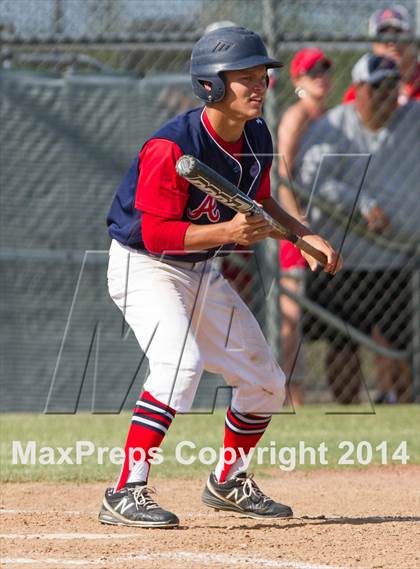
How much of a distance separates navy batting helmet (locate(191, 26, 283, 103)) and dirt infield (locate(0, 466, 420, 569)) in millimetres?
1712

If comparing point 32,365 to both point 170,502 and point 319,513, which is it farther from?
point 319,513

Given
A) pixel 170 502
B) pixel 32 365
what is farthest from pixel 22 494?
pixel 32 365

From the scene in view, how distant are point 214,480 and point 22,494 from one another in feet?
3.32

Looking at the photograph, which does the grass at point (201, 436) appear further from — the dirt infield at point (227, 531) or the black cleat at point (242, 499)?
the black cleat at point (242, 499)

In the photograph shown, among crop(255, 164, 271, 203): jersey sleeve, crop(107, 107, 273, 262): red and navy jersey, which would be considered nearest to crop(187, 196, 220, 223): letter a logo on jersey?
crop(107, 107, 273, 262): red and navy jersey

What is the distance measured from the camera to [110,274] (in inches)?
196

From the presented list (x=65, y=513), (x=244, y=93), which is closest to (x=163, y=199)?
(x=244, y=93)

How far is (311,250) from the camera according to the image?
186 inches

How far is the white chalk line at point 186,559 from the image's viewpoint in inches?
148

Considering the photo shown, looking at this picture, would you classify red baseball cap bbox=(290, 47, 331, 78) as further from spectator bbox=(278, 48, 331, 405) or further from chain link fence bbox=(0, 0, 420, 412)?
chain link fence bbox=(0, 0, 420, 412)

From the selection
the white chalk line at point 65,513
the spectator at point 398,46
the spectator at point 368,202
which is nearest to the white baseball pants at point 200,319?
the white chalk line at point 65,513

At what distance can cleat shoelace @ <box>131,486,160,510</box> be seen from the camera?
14.8 feet

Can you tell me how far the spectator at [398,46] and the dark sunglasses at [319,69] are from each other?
38 centimetres

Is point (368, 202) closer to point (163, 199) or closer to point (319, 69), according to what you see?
point (319, 69)
